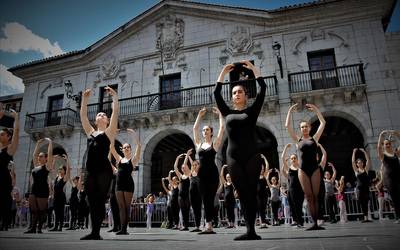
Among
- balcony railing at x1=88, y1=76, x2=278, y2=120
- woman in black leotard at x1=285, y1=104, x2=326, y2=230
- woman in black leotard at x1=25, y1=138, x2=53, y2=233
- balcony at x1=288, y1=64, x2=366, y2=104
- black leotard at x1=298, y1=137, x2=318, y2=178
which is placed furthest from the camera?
balcony railing at x1=88, y1=76, x2=278, y2=120

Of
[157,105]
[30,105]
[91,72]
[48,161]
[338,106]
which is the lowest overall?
[48,161]

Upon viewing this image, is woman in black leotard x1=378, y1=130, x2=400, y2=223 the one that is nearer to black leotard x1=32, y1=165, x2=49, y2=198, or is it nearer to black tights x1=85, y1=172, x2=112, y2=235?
black tights x1=85, y1=172, x2=112, y2=235

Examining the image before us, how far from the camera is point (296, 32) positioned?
50.7ft

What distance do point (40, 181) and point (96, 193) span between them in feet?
13.3

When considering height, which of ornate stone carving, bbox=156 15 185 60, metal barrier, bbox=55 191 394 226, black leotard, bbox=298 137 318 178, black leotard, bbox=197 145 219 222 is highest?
ornate stone carving, bbox=156 15 185 60

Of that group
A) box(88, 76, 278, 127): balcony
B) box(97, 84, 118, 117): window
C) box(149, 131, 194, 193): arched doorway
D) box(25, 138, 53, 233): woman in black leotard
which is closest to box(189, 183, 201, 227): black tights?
box(25, 138, 53, 233): woman in black leotard

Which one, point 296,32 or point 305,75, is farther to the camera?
point 296,32

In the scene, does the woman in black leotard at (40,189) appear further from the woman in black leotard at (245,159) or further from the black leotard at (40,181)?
the woman in black leotard at (245,159)

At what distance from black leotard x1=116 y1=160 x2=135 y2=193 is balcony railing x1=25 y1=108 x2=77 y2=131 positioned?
13.4 meters

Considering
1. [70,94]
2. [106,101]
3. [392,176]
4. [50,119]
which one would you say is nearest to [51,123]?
[50,119]

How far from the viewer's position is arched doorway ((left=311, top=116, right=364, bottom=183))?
16.4m

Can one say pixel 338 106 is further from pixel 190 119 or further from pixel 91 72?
pixel 91 72

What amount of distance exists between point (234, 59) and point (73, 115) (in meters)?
10.4

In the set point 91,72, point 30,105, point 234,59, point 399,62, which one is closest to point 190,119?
point 234,59
